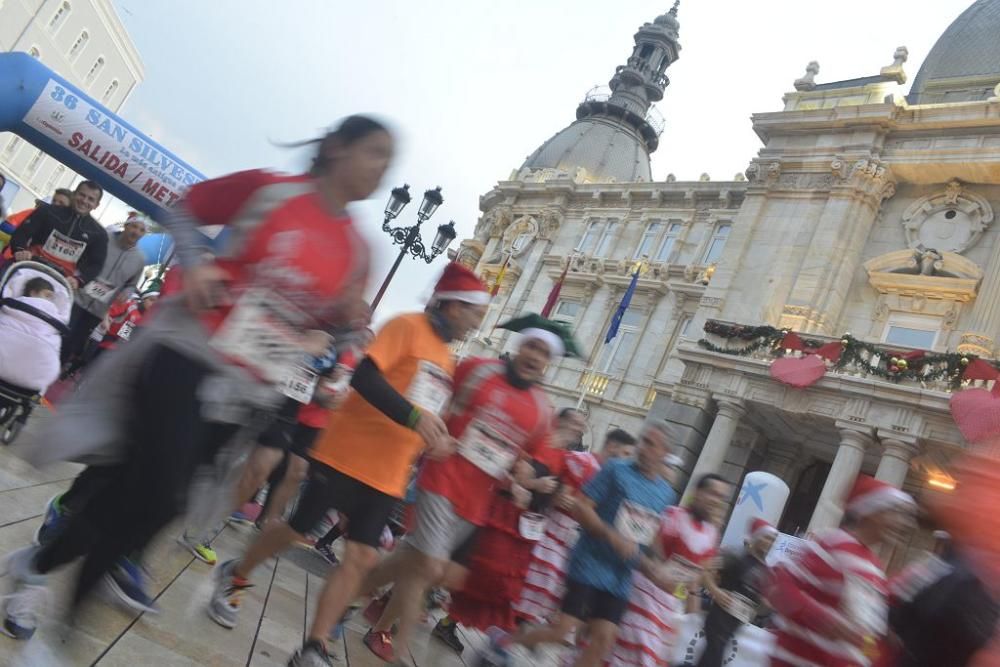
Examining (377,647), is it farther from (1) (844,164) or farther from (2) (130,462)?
(1) (844,164)

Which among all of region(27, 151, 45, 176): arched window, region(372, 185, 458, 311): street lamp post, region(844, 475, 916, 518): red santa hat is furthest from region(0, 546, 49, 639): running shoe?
region(27, 151, 45, 176): arched window

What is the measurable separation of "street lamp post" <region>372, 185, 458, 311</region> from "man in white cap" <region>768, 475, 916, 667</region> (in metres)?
13.6

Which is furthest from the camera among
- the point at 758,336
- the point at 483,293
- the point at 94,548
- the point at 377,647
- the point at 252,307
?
the point at 758,336

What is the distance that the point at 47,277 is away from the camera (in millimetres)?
6301

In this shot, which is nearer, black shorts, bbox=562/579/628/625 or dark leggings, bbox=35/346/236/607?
dark leggings, bbox=35/346/236/607

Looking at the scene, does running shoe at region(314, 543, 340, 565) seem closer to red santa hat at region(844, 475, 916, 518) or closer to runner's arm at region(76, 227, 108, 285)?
runner's arm at region(76, 227, 108, 285)

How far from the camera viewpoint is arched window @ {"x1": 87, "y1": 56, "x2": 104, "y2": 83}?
6203 cm

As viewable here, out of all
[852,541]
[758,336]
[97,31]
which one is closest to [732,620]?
[852,541]

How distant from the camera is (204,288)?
239 cm

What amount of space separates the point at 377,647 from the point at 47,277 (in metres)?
4.20

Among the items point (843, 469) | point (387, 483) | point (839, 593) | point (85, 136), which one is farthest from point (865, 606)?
point (843, 469)

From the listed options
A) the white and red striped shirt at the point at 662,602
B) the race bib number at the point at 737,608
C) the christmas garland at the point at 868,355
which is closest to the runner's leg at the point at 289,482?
the white and red striped shirt at the point at 662,602

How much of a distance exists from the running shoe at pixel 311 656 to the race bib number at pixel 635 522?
2.04 m

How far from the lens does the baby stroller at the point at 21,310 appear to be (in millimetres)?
5984
